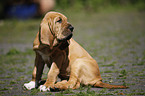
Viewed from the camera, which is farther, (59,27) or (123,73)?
(123,73)

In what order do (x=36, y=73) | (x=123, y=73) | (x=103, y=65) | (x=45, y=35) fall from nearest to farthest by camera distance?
(x=45, y=35), (x=36, y=73), (x=123, y=73), (x=103, y=65)

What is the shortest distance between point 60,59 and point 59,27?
612mm

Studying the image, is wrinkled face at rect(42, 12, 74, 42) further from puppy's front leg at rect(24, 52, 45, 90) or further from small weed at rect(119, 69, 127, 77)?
small weed at rect(119, 69, 127, 77)

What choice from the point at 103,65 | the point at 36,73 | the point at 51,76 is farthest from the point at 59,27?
the point at 103,65

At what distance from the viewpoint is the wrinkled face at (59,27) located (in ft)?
14.1

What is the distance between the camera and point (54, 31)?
4.36m

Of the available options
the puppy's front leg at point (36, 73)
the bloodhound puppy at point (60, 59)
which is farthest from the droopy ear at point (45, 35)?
the puppy's front leg at point (36, 73)

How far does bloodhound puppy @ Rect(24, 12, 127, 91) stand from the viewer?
4.33 m

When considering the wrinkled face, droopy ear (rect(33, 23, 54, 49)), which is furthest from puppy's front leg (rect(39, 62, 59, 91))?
the wrinkled face

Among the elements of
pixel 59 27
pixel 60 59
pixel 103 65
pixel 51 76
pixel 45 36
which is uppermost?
pixel 59 27

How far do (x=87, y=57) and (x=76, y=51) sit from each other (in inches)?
9.9

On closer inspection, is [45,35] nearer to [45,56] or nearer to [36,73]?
[45,56]

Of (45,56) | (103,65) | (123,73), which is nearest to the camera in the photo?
(45,56)

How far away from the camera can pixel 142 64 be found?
6.60 meters
